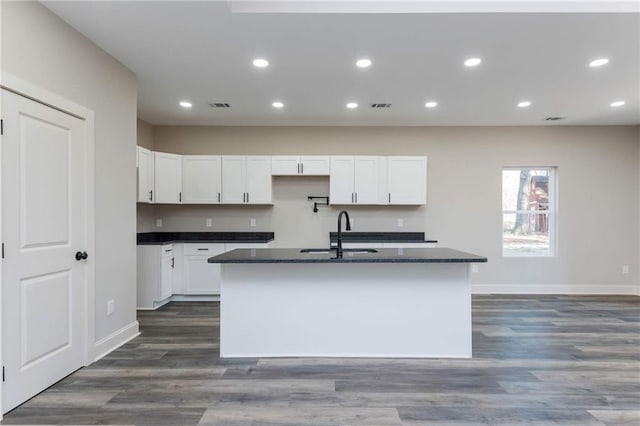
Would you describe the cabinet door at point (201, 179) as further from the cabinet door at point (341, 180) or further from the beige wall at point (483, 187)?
the cabinet door at point (341, 180)

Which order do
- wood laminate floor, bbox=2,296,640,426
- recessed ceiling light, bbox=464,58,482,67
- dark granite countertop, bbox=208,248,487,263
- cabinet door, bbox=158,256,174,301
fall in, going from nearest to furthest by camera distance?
1. wood laminate floor, bbox=2,296,640,426
2. dark granite countertop, bbox=208,248,487,263
3. recessed ceiling light, bbox=464,58,482,67
4. cabinet door, bbox=158,256,174,301

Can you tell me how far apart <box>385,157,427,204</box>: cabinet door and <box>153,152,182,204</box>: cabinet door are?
311 centimetres

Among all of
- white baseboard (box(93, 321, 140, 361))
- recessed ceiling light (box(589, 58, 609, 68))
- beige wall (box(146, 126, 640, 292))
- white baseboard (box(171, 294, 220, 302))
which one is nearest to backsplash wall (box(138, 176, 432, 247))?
beige wall (box(146, 126, 640, 292))

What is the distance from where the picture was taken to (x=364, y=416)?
2137 millimetres

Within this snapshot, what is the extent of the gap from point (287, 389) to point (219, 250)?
2913 millimetres

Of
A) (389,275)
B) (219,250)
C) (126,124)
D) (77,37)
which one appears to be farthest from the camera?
(219,250)

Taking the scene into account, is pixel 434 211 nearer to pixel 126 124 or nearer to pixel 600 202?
pixel 600 202

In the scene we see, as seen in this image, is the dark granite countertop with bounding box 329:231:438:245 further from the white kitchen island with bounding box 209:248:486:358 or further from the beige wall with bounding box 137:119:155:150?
the beige wall with bounding box 137:119:155:150

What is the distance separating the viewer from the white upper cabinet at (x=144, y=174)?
4551 mm

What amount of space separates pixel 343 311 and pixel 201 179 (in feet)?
10.8

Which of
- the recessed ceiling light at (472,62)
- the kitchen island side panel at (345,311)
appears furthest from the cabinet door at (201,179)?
the recessed ceiling light at (472,62)

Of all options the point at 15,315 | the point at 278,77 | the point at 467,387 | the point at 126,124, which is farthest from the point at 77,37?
the point at 467,387

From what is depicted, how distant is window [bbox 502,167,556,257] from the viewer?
574cm

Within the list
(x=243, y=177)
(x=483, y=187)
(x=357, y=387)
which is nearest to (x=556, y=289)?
(x=483, y=187)
